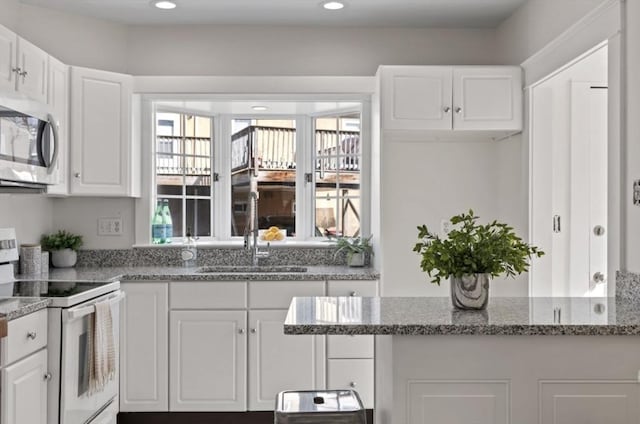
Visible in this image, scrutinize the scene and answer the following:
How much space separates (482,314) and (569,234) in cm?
163

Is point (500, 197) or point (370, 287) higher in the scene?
point (500, 197)

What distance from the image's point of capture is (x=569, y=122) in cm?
318

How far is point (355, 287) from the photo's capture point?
3.33m

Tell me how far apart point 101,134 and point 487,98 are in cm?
223

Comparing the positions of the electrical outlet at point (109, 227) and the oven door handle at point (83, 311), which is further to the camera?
the electrical outlet at point (109, 227)

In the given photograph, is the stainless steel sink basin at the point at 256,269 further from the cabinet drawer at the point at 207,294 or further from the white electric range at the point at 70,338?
the white electric range at the point at 70,338

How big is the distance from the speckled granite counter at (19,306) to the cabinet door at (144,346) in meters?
0.81

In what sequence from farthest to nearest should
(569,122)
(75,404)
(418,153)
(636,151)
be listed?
(418,153) < (569,122) < (75,404) < (636,151)

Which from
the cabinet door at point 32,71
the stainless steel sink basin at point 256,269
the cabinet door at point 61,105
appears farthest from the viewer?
the stainless steel sink basin at point 256,269

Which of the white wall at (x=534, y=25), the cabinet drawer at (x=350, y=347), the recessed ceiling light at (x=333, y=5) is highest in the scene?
the recessed ceiling light at (x=333, y=5)

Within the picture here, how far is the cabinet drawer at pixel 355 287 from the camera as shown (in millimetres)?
3332

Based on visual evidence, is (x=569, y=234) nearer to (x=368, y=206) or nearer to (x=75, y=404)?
(x=368, y=206)

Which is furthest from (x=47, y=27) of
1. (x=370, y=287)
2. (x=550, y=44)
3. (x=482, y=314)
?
(x=482, y=314)

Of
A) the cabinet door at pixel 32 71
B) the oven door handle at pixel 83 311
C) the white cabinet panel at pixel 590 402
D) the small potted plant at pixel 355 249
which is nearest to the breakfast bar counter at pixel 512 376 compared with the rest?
the white cabinet panel at pixel 590 402
